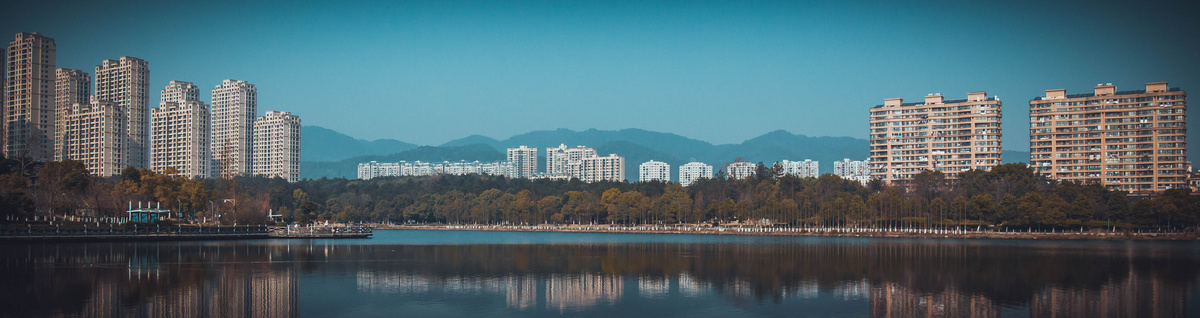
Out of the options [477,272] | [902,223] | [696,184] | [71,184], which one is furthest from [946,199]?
[71,184]

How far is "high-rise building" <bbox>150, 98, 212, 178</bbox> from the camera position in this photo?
15150cm

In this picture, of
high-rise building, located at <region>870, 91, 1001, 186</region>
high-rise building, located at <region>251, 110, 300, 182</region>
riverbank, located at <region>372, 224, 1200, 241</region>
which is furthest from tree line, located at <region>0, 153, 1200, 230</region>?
high-rise building, located at <region>251, 110, 300, 182</region>

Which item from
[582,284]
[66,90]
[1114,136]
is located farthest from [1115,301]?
[66,90]

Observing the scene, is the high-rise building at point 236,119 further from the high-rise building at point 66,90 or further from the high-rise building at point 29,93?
the high-rise building at point 29,93

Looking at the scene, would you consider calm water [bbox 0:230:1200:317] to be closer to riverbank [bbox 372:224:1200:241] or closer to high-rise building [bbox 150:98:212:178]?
riverbank [bbox 372:224:1200:241]

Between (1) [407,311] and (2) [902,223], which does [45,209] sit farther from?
(2) [902,223]

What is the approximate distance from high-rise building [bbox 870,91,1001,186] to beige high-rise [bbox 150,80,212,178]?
377 ft

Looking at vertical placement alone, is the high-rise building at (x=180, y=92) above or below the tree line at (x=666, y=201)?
above

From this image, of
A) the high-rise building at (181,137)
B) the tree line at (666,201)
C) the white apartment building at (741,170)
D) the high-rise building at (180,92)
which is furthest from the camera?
the high-rise building at (180,92)

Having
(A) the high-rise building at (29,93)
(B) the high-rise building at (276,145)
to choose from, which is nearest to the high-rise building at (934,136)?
(B) the high-rise building at (276,145)

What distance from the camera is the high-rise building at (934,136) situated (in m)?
114

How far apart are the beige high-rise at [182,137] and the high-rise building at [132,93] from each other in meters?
2.31

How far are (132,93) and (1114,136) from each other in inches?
5866

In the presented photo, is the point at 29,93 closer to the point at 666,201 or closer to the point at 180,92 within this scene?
the point at 180,92
